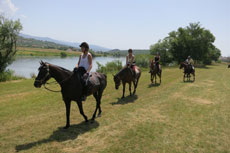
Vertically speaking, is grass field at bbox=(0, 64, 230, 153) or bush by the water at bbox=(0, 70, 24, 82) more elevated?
bush by the water at bbox=(0, 70, 24, 82)

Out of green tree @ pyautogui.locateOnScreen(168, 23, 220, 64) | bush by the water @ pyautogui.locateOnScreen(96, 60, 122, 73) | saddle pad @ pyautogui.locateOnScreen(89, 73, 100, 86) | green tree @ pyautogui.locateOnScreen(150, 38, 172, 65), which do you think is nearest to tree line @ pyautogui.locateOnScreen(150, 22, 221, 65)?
green tree @ pyautogui.locateOnScreen(168, 23, 220, 64)

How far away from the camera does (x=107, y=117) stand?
23.9ft

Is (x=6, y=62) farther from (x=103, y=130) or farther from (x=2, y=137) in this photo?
(x=103, y=130)

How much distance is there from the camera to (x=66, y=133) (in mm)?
5691

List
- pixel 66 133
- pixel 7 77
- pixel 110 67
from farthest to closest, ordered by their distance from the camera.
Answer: pixel 110 67
pixel 7 77
pixel 66 133

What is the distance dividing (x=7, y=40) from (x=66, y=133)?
26.3 metres

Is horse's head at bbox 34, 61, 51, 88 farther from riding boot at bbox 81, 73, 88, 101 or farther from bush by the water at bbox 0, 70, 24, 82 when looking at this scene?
bush by the water at bbox 0, 70, 24, 82

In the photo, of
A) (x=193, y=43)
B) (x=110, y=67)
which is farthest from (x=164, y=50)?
(x=110, y=67)

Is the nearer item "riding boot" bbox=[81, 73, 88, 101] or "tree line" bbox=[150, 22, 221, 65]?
"riding boot" bbox=[81, 73, 88, 101]

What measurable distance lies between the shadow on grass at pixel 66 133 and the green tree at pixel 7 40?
962 inches

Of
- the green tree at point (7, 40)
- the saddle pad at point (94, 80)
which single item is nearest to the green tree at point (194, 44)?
the green tree at point (7, 40)

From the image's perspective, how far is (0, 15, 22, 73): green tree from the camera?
2444 centimetres

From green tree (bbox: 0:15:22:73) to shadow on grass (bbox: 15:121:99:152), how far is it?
80.2 feet

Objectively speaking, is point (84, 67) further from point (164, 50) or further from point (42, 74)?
point (164, 50)
